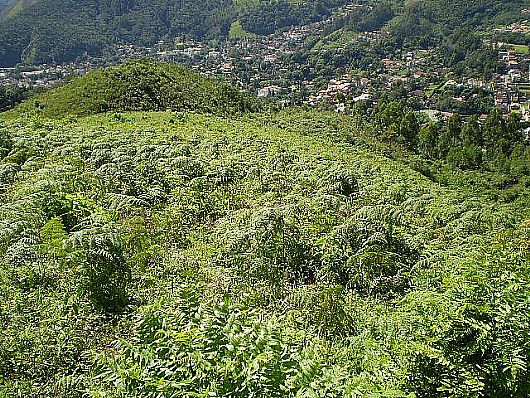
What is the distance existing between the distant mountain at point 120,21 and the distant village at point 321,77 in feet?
17.0

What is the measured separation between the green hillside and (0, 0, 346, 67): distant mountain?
76.7 meters

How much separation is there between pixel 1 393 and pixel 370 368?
10.9 ft

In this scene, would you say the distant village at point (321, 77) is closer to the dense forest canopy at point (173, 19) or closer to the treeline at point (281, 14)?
the dense forest canopy at point (173, 19)

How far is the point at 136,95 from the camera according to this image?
28156mm

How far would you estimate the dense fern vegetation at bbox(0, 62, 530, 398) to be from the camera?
3885mm

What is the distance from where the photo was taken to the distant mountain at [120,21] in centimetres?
10089

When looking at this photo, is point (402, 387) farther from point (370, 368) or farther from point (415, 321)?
point (415, 321)

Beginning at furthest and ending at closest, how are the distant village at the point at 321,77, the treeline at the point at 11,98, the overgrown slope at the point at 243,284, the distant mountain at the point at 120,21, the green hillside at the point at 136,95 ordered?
the distant mountain at the point at 120,21, the distant village at the point at 321,77, the treeline at the point at 11,98, the green hillside at the point at 136,95, the overgrown slope at the point at 243,284

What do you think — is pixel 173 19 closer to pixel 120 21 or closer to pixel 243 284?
pixel 120 21

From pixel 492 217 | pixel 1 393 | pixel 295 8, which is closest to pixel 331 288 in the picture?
pixel 1 393

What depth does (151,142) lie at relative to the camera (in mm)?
14297

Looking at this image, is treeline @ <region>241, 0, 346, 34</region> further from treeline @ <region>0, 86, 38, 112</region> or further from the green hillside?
the green hillside

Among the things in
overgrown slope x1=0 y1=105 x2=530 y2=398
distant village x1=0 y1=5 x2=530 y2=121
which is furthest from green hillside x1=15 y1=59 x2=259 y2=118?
distant village x1=0 y1=5 x2=530 y2=121

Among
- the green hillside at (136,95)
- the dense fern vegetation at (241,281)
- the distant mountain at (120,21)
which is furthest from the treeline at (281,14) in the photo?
the dense fern vegetation at (241,281)
